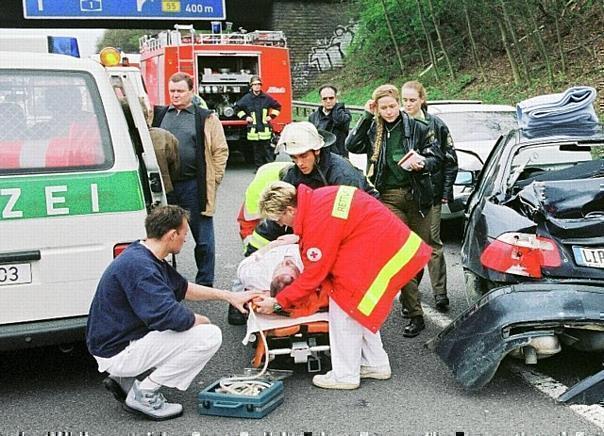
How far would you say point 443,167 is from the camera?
20.8 feet

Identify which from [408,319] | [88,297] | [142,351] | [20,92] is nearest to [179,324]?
[142,351]

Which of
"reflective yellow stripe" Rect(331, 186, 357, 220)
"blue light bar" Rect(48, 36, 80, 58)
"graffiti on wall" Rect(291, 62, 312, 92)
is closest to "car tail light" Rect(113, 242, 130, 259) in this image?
"reflective yellow stripe" Rect(331, 186, 357, 220)

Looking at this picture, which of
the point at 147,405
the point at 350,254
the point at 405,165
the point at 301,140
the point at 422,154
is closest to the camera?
the point at 147,405

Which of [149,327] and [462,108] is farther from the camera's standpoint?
[462,108]

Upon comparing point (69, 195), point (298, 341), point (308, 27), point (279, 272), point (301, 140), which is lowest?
point (298, 341)

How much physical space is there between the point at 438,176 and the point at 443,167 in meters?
0.12

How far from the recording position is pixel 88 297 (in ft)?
15.5

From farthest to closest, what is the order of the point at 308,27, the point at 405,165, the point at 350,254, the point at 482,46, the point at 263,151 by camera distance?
the point at 308,27
the point at 482,46
the point at 263,151
the point at 405,165
the point at 350,254

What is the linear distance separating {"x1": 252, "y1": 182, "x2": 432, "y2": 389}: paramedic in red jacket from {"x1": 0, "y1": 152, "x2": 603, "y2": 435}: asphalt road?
326mm

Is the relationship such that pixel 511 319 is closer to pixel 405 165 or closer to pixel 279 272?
pixel 279 272

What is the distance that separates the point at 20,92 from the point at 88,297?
4.09 ft

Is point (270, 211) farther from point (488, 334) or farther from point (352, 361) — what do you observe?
point (488, 334)

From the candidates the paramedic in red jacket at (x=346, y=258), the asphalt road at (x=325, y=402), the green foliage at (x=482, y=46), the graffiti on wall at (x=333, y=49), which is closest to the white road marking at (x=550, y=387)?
the asphalt road at (x=325, y=402)

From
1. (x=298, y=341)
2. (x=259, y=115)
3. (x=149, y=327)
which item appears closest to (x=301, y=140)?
(x=298, y=341)
